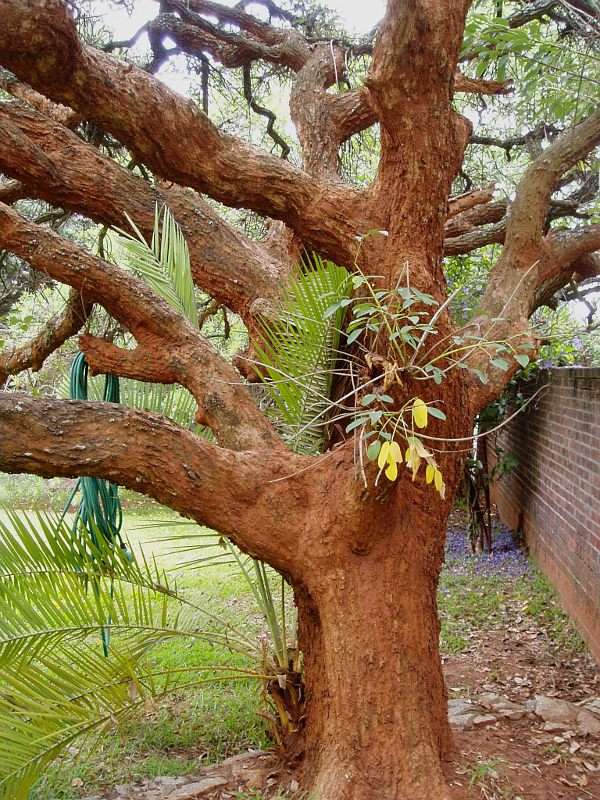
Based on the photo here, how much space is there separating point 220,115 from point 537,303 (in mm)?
4177

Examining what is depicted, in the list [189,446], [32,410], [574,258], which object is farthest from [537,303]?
[32,410]

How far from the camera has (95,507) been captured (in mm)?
2977

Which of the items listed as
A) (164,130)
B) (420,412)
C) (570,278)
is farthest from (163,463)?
(570,278)

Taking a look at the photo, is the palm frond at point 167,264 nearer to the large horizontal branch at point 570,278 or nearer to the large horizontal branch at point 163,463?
the large horizontal branch at point 163,463

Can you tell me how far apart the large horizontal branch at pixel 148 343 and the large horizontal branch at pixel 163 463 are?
0.25m

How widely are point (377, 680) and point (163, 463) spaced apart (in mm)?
1155

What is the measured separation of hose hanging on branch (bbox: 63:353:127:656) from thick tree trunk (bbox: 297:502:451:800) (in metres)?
0.83

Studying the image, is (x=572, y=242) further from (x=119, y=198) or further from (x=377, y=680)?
(x=377, y=680)

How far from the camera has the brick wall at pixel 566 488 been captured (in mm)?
4746

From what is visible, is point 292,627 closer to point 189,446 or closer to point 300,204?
point 189,446

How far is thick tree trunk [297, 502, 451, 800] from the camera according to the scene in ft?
8.91

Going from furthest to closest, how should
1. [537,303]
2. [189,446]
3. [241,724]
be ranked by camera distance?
[537,303] < [241,724] < [189,446]

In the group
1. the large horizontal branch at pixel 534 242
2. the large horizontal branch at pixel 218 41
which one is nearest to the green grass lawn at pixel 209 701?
the large horizontal branch at pixel 534 242

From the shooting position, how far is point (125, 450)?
99.0 inches
